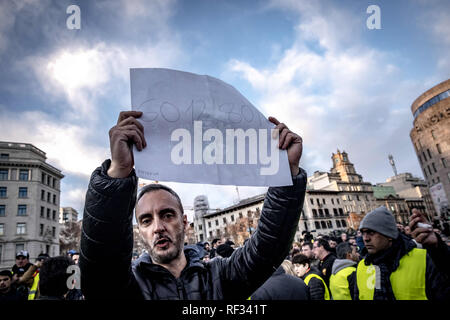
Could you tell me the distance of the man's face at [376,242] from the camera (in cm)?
314

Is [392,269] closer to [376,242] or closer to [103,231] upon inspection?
[376,242]

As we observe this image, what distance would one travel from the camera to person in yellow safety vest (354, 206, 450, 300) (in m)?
2.66

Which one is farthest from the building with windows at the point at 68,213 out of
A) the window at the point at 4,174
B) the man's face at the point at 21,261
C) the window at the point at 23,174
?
the man's face at the point at 21,261

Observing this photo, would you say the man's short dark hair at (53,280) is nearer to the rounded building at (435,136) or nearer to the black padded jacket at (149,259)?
the black padded jacket at (149,259)

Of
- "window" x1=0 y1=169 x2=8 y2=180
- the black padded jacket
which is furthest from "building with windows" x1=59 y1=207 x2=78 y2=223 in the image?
the black padded jacket

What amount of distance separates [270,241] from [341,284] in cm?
273

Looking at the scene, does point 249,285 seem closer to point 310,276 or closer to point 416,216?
point 416,216

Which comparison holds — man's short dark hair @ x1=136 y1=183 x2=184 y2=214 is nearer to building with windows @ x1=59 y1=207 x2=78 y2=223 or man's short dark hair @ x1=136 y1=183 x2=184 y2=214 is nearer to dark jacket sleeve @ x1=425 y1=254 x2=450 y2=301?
dark jacket sleeve @ x1=425 y1=254 x2=450 y2=301

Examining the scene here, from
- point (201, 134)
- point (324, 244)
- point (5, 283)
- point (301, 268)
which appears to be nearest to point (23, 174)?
point (5, 283)

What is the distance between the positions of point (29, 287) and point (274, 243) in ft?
25.2

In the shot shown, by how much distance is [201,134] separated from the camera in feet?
5.22

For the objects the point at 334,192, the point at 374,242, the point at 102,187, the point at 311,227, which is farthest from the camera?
the point at 334,192
